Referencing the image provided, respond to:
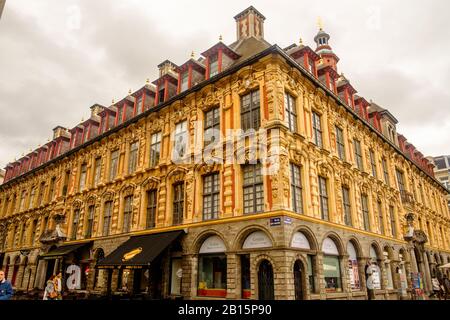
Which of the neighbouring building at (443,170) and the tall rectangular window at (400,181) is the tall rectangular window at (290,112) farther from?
the neighbouring building at (443,170)

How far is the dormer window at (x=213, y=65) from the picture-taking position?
63.7 ft

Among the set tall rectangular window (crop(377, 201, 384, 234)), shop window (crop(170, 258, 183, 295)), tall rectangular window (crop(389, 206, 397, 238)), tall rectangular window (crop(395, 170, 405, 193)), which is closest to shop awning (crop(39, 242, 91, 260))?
shop window (crop(170, 258, 183, 295))

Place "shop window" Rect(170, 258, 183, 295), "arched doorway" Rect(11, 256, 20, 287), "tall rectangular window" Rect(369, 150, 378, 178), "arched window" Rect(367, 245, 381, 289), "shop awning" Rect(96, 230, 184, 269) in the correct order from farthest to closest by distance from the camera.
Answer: "arched doorway" Rect(11, 256, 20, 287), "tall rectangular window" Rect(369, 150, 378, 178), "arched window" Rect(367, 245, 381, 289), "shop window" Rect(170, 258, 183, 295), "shop awning" Rect(96, 230, 184, 269)

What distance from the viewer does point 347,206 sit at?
64.7 ft

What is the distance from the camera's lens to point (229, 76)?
17781 mm

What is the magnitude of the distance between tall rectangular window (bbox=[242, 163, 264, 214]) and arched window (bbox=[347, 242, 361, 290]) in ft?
22.1

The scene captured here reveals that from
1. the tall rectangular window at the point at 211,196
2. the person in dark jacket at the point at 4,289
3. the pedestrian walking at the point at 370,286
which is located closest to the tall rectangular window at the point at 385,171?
the pedestrian walking at the point at 370,286

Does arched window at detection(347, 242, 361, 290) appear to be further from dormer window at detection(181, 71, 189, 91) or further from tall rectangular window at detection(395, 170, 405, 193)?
dormer window at detection(181, 71, 189, 91)

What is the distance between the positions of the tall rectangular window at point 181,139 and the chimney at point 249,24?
7.70 metres

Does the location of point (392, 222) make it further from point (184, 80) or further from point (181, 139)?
point (184, 80)

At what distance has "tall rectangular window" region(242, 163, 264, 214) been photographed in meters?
15.0

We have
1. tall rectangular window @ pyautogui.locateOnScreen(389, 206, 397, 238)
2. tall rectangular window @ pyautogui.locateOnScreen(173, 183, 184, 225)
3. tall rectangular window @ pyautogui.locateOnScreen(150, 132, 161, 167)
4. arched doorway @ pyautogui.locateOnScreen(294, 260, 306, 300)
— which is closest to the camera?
arched doorway @ pyautogui.locateOnScreen(294, 260, 306, 300)

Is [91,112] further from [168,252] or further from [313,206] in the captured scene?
[313,206]
